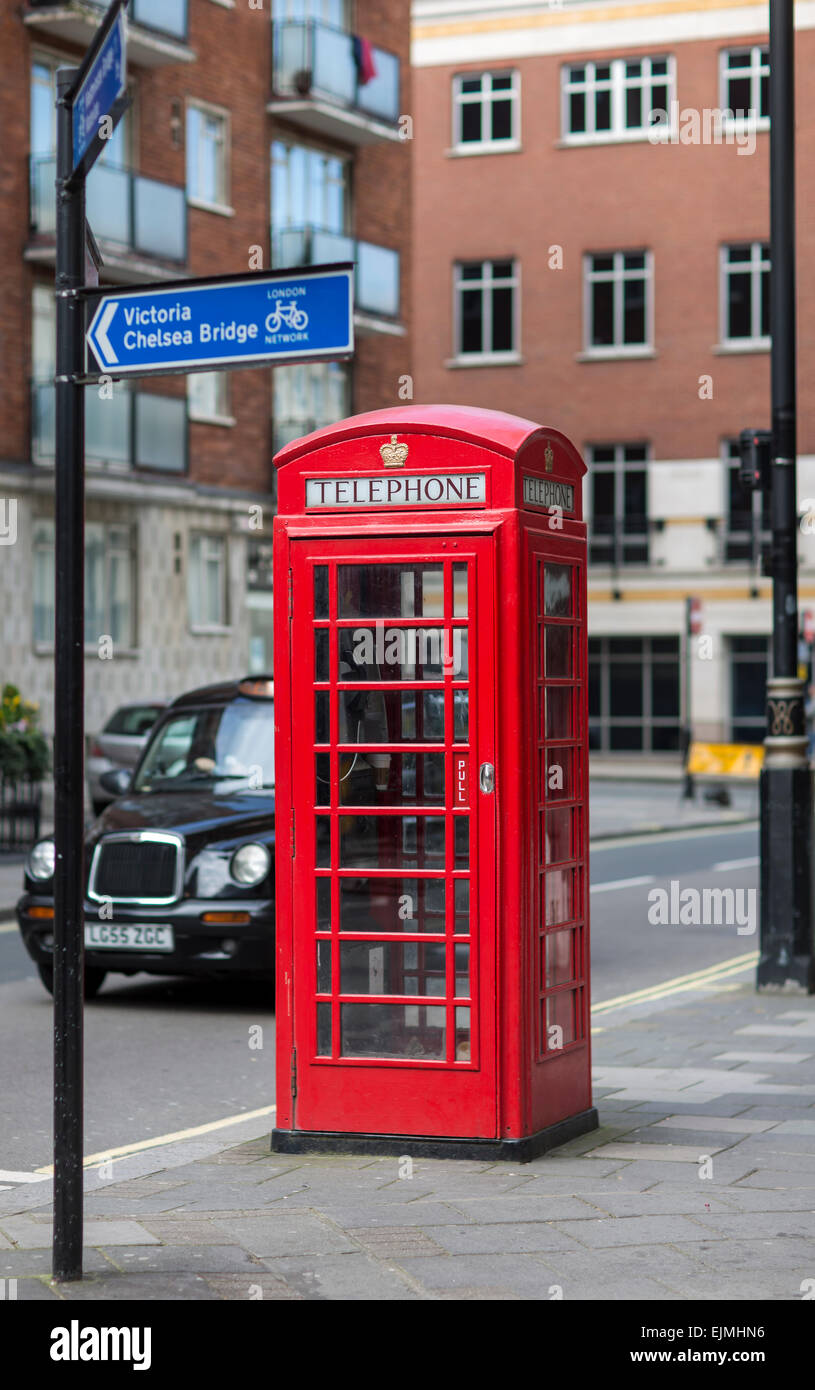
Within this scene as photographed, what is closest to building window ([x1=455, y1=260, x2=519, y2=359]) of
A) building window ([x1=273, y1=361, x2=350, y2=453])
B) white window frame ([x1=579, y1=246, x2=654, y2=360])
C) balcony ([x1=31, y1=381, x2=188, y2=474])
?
white window frame ([x1=579, y1=246, x2=654, y2=360])

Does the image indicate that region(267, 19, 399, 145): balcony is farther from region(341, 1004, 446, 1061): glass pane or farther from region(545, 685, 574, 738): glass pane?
region(341, 1004, 446, 1061): glass pane

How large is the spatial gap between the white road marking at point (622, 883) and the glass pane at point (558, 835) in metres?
11.0

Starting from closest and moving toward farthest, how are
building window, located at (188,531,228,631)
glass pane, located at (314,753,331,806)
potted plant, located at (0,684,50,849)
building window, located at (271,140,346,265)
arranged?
glass pane, located at (314,753,331,806), potted plant, located at (0,684,50,849), building window, located at (188,531,228,631), building window, located at (271,140,346,265)

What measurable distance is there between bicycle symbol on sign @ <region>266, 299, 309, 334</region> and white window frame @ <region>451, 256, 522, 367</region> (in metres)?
40.5

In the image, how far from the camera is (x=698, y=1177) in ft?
20.9

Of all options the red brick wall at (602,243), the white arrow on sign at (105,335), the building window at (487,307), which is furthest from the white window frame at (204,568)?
the white arrow on sign at (105,335)

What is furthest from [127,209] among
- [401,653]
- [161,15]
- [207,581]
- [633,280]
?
[401,653]

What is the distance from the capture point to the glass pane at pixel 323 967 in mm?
6766

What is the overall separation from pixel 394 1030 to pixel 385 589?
147 centimetres

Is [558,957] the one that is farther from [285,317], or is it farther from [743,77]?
[743,77]

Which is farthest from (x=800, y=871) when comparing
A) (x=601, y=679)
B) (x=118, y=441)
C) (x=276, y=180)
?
(x=601, y=679)

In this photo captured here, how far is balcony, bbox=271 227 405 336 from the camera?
33594 mm

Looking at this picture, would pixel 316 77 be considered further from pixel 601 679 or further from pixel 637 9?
pixel 601 679

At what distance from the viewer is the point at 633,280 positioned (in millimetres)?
43844
